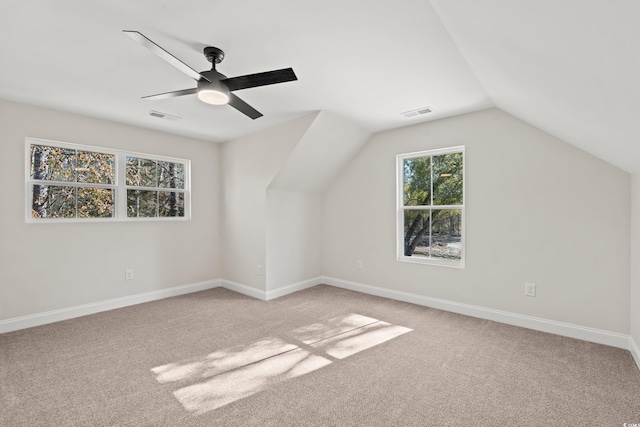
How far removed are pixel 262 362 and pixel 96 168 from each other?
131 inches

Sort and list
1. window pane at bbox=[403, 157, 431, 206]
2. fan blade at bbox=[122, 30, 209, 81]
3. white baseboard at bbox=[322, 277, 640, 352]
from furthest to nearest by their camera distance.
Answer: window pane at bbox=[403, 157, 431, 206] → white baseboard at bbox=[322, 277, 640, 352] → fan blade at bbox=[122, 30, 209, 81]

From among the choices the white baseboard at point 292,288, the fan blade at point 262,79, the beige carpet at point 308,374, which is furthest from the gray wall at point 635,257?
the white baseboard at point 292,288

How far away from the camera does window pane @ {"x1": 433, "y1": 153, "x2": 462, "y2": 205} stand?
3.84 meters

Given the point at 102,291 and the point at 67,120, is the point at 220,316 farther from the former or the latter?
the point at 67,120

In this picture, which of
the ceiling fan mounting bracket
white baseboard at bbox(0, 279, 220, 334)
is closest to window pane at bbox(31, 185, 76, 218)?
white baseboard at bbox(0, 279, 220, 334)

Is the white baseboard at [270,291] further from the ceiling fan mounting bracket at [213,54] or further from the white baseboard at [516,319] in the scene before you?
the ceiling fan mounting bracket at [213,54]

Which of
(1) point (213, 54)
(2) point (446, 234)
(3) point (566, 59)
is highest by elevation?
(1) point (213, 54)

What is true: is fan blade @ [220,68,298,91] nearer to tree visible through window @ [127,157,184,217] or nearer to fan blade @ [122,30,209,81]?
fan blade @ [122,30,209,81]

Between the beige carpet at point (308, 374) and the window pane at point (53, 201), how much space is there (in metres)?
1.28

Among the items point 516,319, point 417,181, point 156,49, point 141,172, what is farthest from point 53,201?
point 516,319

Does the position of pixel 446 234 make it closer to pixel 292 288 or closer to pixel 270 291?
pixel 292 288

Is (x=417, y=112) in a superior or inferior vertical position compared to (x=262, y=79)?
superior

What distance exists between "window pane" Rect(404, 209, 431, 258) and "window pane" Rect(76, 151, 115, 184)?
4123mm

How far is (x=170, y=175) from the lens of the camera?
15.1 feet
